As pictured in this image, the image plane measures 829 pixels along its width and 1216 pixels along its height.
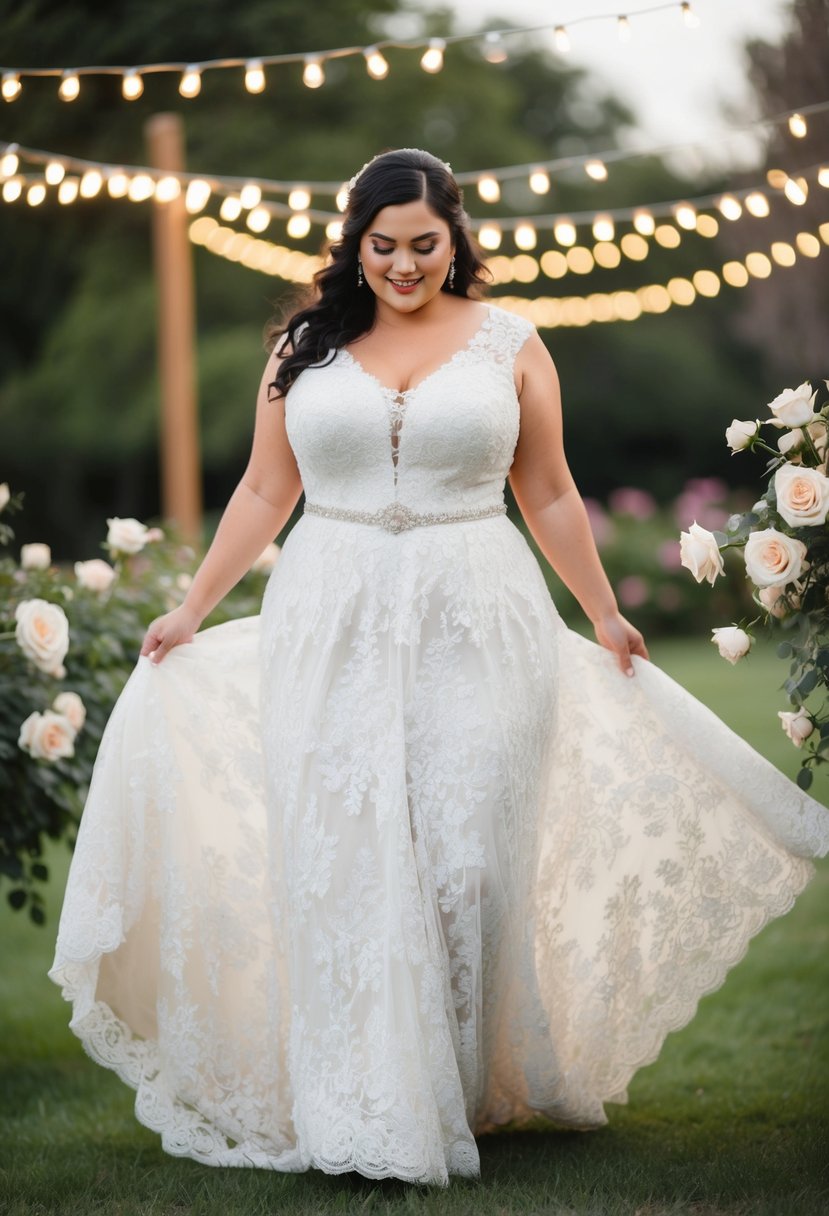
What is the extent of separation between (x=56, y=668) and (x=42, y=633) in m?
0.11

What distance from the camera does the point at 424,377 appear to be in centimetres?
325

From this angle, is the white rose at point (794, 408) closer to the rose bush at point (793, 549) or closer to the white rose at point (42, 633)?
the rose bush at point (793, 549)

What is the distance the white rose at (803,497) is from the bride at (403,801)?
23.9 inches

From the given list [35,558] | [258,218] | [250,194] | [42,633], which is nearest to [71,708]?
[42,633]

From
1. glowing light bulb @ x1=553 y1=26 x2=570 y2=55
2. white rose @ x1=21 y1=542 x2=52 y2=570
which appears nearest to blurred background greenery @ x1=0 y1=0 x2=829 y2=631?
glowing light bulb @ x1=553 y1=26 x2=570 y2=55

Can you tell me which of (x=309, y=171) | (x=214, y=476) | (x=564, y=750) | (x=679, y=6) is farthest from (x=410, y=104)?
(x=564, y=750)

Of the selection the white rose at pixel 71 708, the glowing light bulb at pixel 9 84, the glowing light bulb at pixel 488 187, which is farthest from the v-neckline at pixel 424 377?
the glowing light bulb at pixel 488 187

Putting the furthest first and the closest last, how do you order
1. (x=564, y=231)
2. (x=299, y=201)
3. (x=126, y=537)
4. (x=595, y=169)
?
(x=299, y=201)
(x=564, y=231)
(x=595, y=169)
(x=126, y=537)

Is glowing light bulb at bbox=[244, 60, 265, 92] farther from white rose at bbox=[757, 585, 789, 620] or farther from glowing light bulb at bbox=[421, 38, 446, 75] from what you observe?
white rose at bbox=[757, 585, 789, 620]

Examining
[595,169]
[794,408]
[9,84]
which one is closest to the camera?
[794,408]

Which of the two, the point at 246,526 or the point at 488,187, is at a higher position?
the point at 488,187

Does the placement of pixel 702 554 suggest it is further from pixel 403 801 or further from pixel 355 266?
pixel 355 266

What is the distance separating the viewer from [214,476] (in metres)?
21.2

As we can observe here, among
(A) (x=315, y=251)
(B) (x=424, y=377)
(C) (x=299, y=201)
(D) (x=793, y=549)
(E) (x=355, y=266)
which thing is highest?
(A) (x=315, y=251)
